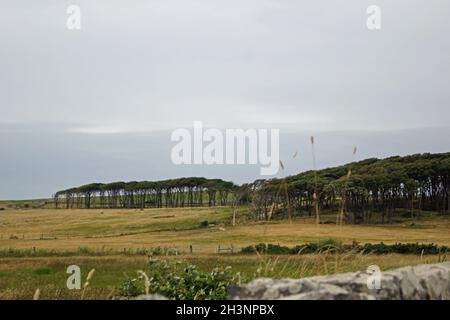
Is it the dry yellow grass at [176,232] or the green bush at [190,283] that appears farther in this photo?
the dry yellow grass at [176,232]

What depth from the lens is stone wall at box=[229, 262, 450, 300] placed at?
11.2ft

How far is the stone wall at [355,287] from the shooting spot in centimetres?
343

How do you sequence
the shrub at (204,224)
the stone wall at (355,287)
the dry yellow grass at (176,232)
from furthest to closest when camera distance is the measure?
the shrub at (204,224) < the dry yellow grass at (176,232) < the stone wall at (355,287)

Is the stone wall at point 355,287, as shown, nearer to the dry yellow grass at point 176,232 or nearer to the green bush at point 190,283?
the green bush at point 190,283

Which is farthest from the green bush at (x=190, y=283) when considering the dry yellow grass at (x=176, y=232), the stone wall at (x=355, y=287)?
the dry yellow grass at (x=176, y=232)

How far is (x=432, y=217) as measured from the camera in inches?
4567

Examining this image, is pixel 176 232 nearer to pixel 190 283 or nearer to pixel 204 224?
pixel 204 224

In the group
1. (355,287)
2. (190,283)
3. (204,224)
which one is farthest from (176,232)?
(355,287)

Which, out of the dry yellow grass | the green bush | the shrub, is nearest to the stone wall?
the green bush

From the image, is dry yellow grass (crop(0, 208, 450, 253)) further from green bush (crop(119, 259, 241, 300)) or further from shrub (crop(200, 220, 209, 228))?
green bush (crop(119, 259, 241, 300))

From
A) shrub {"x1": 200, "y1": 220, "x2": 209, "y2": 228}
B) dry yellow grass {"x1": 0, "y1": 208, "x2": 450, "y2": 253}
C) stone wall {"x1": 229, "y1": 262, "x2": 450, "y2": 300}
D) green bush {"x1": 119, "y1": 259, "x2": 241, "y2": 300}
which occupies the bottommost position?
dry yellow grass {"x1": 0, "y1": 208, "x2": 450, "y2": 253}
